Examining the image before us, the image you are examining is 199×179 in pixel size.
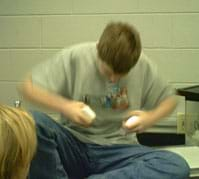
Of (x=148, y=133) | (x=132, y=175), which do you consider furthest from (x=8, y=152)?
(x=148, y=133)

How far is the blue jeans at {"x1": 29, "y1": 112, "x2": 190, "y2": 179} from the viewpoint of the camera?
1.49m

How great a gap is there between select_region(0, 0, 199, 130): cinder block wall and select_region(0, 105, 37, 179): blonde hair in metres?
1.34

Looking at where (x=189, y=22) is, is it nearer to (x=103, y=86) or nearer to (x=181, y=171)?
(x=103, y=86)

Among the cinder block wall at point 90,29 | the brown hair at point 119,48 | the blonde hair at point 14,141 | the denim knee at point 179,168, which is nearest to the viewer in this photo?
the blonde hair at point 14,141

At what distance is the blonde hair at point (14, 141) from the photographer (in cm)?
94

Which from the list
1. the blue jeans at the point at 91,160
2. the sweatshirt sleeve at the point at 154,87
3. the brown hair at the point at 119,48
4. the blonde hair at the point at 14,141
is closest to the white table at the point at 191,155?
the blue jeans at the point at 91,160

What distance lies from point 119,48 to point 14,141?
24.8 inches

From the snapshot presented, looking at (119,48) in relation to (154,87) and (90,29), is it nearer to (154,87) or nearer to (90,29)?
(154,87)

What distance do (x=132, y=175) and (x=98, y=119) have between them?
0.29m

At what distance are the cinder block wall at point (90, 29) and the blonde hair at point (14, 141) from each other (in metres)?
1.34

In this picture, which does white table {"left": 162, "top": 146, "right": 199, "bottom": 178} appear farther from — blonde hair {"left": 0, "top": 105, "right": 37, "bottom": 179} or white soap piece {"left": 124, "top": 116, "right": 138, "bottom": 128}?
blonde hair {"left": 0, "top": 105, "right": 37, "bottom": 179}

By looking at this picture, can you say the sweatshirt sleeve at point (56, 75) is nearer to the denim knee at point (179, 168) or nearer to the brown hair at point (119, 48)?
the brown hair at point (119, 48)

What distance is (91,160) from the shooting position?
167 centimetres

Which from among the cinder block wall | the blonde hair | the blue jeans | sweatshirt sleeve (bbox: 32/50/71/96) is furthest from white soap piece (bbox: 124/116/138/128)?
the cinder block wall
